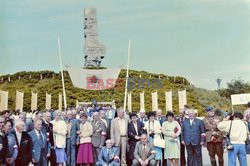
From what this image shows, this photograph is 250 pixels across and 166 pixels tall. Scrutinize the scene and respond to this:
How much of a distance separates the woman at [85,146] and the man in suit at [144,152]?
170 cm

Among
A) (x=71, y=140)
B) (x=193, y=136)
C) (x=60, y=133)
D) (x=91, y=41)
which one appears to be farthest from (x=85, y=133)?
(x=91, y=41)

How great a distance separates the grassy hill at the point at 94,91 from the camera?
42188mm

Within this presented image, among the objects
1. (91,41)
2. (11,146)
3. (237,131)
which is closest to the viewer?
(11,146)

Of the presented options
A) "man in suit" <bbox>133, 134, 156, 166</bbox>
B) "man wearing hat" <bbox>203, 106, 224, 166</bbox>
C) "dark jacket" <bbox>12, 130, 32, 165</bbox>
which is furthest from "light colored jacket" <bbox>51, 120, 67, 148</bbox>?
"man wearing hat" <bbox>203, 106, 224, 166</bbox>

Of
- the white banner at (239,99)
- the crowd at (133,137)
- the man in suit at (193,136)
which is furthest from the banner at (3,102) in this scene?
the man in suit at (193,136)

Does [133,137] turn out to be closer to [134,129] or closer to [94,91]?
[134,129]

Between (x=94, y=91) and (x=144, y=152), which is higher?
(x=94, y=91)

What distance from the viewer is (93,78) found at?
1508 inches

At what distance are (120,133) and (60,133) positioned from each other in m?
1.59

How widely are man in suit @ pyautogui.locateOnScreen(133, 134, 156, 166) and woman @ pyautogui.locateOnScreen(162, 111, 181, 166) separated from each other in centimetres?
102

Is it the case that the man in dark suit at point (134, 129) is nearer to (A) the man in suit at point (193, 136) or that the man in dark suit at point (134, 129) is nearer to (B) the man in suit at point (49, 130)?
(A) the man in suit at point (193, 136)

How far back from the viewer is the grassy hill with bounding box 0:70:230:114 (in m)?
42.2

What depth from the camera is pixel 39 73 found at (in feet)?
168

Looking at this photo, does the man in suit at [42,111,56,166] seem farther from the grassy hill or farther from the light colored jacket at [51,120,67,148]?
the grassy hill
